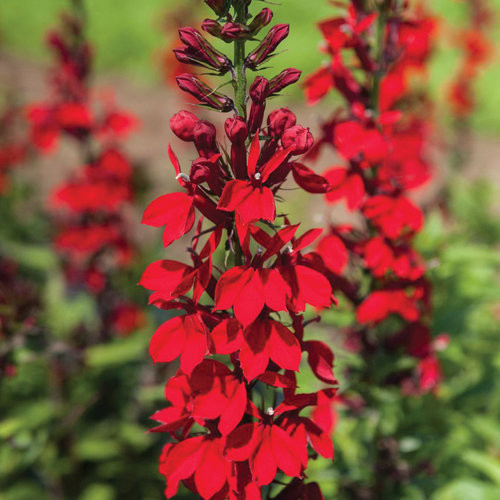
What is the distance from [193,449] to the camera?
1037mm

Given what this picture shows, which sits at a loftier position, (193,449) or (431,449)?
(193,449)

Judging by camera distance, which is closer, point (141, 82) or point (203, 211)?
point (203, 211)

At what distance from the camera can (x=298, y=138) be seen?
3.12ft

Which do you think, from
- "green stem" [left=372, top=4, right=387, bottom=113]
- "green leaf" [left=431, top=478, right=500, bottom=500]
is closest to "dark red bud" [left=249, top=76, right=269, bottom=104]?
"green stem" [left=372, top=4, right=387, bottom=113]

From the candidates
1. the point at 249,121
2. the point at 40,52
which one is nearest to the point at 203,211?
the point at 249,121

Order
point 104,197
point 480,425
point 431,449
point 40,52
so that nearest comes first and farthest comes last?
point 431,449, point 480,425, point 104,197, point 40,52

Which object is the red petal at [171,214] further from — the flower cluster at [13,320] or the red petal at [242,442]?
the flower cluster at [13,320]

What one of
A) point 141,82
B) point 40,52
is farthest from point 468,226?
point 40,52

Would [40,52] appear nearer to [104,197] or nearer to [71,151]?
[71,151]

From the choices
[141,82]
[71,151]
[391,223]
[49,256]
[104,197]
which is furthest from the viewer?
[141,82]

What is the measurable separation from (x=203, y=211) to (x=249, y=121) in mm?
178

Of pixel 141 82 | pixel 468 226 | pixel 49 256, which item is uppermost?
pixel 141 82

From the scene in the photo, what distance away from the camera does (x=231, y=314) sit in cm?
108

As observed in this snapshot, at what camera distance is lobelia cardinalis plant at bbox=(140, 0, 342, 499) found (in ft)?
3.09
